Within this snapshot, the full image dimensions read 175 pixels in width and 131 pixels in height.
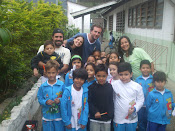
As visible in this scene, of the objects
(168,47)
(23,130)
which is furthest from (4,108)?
(168,47)

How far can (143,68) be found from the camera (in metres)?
3.21

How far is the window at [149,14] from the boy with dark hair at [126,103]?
5288 millimetres

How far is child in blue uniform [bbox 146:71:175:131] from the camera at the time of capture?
282cm

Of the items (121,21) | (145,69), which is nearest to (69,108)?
(145,69)

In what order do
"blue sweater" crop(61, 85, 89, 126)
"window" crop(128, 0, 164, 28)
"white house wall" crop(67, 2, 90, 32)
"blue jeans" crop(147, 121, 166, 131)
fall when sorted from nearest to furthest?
"blue sweater" crop(61, 85, 89, 126) → "blue jeans" crop(147, 121, 166, 131) → "window" crop(128, 0, 164, 28) → "white house wall" crop(67, 2, 90, 32)

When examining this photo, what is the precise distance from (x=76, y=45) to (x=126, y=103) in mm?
1667

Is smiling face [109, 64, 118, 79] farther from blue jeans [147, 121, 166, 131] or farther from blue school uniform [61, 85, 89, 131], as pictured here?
blue jeans [147, 121, 166, 131]

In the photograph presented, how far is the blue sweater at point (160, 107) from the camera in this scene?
282cm

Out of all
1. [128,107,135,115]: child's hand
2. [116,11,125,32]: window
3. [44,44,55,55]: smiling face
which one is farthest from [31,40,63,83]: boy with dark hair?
[116,11,125,32]: window

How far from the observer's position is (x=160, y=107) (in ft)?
9.25

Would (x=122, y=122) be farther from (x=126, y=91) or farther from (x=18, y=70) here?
(x=18, y=70)

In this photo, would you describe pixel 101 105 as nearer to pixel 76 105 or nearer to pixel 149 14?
pixel 76 105

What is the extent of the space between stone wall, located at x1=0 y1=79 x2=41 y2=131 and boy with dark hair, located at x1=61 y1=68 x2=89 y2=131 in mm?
865

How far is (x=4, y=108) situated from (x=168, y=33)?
5.67 meters
